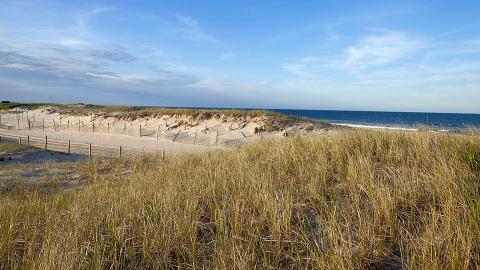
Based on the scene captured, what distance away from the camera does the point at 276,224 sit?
4.16 metres

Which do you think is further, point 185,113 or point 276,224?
point 185,113

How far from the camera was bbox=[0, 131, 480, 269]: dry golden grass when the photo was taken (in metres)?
3.59

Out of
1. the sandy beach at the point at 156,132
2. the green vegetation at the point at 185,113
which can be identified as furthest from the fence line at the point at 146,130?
the green vegetation at the point at 185,113

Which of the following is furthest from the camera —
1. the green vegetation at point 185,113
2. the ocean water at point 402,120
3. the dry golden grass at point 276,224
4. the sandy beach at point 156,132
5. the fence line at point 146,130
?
the green vegetation at point 185,113

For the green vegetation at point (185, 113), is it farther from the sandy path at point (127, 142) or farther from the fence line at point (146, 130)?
the sandy path at point (127, 142)

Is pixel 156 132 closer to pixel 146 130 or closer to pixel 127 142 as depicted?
Result: pixel 146 130

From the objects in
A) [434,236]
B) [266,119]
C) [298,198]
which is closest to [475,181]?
[434,236]

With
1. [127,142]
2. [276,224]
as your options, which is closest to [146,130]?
[127,142]

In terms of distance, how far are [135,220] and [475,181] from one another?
15.3 ft

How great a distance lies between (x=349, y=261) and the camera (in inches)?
131

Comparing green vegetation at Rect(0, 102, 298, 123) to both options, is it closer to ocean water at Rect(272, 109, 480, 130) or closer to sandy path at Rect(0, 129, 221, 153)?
sandy path at Rect(0, 129, 221, 153)

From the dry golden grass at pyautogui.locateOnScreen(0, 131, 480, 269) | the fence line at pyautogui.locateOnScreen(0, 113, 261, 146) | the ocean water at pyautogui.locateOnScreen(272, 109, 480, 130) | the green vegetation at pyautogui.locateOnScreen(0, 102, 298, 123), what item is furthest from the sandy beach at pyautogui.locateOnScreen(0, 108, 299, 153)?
the dry golden grass at pyautogui.locateOnScreen(0, 131, 480, 269)

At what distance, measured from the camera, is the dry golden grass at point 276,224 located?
11.8 ft

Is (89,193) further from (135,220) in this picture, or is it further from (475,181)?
(475,181)
